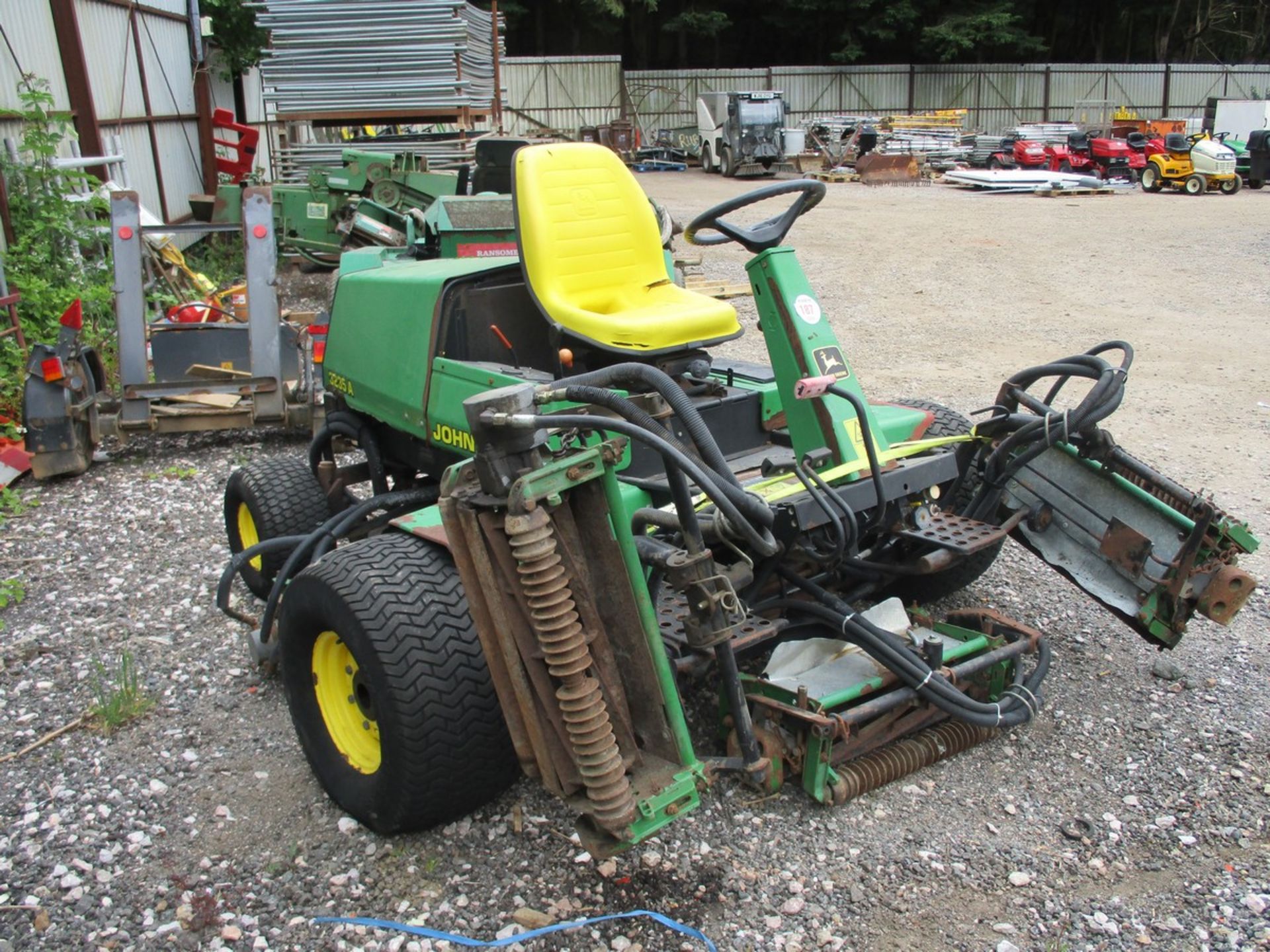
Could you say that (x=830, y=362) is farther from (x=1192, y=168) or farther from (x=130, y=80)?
(x=1192, y=168)

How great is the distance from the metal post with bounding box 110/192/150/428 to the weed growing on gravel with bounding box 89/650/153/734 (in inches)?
100

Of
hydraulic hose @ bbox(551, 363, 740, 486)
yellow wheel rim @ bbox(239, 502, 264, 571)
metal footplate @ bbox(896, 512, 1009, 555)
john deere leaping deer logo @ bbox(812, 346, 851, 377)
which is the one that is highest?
hydraulic hose @ bbox(551, 363, 740, 486)

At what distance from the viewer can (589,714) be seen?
2.25m

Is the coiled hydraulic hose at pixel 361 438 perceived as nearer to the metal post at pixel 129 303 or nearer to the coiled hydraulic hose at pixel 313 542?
A: the coiled hydraulic hose at pixel 313 542

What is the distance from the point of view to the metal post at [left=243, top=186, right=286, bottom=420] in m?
5.59

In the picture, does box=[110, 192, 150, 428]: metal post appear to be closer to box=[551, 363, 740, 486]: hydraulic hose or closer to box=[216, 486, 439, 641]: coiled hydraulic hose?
box=[216, 486, 439, 641]: coiled hydraulic hose

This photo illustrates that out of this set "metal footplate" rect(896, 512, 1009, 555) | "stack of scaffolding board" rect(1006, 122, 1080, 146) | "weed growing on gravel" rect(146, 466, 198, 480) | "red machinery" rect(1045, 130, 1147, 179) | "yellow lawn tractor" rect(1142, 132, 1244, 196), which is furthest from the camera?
"stack of scaffolding board" rect(1006, 122, 1080, 146)

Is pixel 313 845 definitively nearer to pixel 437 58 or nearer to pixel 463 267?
pixel 463 267

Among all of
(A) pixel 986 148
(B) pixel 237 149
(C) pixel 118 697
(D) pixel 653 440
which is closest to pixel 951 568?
(D) pixel 653 440

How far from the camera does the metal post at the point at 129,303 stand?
562cm

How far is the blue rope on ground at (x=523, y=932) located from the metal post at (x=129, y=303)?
4.07m

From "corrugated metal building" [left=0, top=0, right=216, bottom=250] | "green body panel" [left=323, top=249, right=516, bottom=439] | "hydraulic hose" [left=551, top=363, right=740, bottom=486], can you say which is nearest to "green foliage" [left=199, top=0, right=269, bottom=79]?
"corrugated metal building" [left=0, top=0, right=216, bottom=250]

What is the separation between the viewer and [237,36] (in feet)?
51.1

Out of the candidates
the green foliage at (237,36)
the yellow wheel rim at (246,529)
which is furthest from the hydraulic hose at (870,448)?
the green foliage at (237,36)
